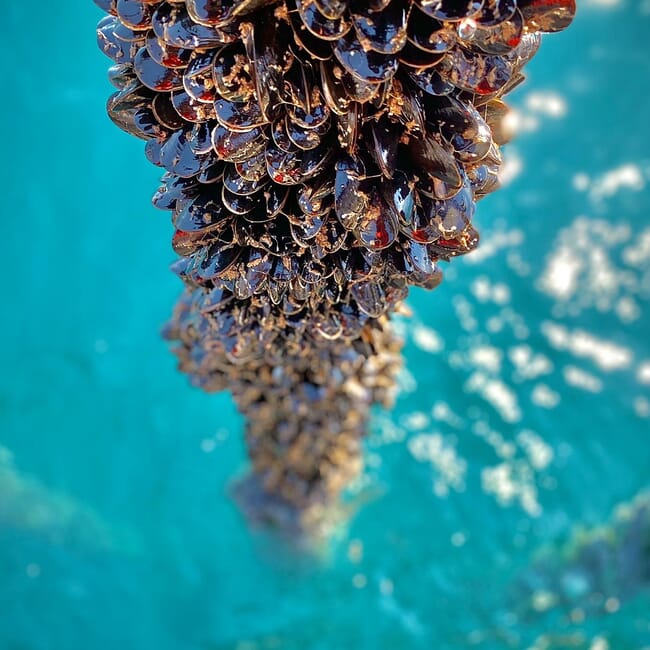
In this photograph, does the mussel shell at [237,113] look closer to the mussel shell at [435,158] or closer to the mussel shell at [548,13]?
the mussel shell at [435,158]

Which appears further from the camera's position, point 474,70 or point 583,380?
point 583,380

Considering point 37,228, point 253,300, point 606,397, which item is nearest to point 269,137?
point 253,300

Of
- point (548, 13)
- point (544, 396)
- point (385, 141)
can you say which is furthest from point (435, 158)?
point (544, 396)

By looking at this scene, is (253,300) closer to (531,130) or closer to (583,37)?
(531,130)

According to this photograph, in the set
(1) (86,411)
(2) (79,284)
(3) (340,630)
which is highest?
(2) (79,284)

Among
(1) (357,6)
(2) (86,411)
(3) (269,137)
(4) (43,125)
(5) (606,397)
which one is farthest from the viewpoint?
(5) (606,397)

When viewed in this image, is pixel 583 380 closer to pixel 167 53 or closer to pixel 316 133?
pixel 316 133
